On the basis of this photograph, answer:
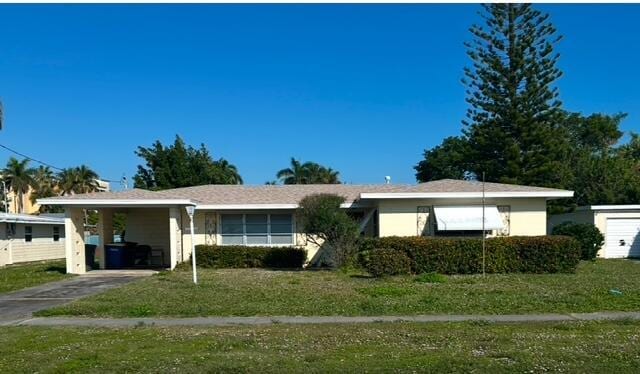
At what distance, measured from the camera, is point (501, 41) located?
35.4 m

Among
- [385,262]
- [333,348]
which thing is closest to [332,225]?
[385,262]

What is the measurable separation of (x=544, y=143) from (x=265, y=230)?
808 inches

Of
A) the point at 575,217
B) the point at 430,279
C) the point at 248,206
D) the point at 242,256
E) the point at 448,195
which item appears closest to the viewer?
the point at 430,279

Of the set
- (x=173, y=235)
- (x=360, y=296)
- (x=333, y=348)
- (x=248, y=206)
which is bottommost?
(x=360, y=296)

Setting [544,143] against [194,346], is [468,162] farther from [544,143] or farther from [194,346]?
[194,346]

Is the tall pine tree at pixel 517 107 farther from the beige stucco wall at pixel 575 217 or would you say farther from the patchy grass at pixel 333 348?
the patchy grass at pixel 333 348

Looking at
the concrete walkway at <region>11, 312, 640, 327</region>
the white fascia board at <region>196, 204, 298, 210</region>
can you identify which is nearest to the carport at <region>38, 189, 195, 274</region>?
the white fascia board at <region>196, 204, 298, 210</region>

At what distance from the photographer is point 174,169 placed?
40.8 meters

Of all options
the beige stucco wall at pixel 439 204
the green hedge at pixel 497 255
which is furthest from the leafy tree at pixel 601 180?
the green hedge at pixel 497 255

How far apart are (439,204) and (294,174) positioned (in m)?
39.7

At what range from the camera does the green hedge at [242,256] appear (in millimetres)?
20734

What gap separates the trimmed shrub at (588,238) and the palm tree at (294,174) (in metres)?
37.6

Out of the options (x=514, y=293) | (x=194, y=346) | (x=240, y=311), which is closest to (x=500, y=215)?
(x=514, y=293)

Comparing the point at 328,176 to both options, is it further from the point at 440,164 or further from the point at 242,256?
the point at 242,256
